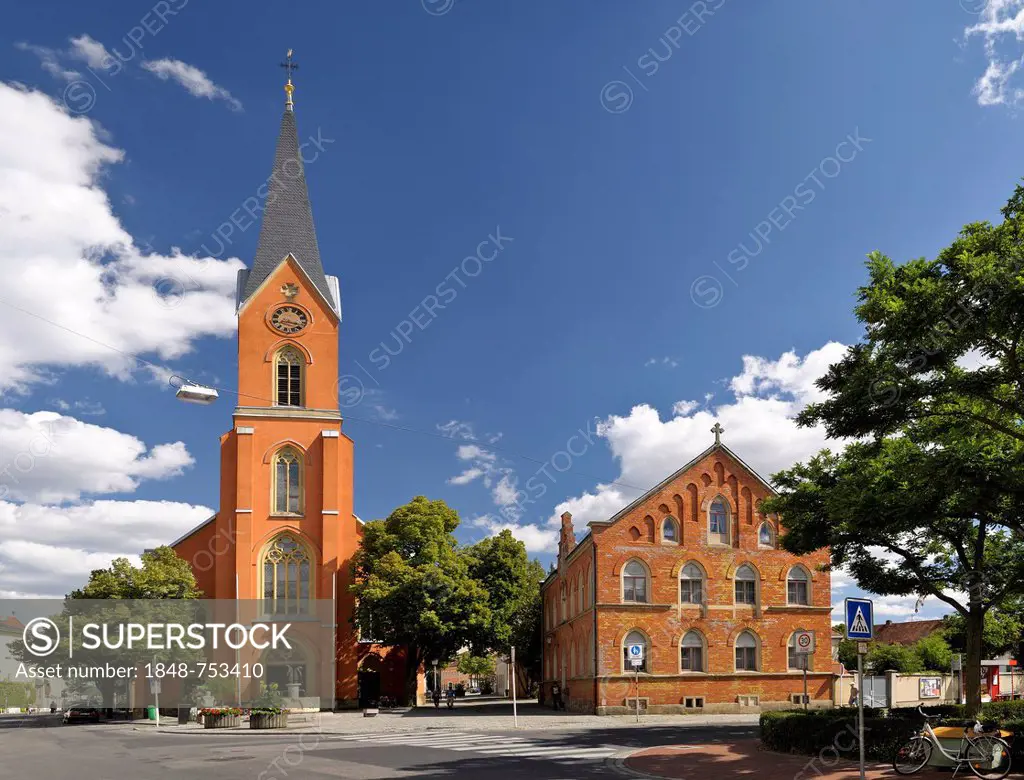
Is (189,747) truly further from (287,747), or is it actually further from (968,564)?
(968,564)

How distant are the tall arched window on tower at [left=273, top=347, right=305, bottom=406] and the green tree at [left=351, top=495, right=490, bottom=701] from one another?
9.12m

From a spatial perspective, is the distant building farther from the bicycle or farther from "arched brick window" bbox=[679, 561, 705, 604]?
the bicycle

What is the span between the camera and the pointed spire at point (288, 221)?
191 ft

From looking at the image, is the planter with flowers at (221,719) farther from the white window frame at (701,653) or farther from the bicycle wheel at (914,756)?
the bicycle wheel at (914,756)

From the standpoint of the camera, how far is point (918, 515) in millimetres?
20078

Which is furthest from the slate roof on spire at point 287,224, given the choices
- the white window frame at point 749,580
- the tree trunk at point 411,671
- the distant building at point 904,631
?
the distant building at point 904,631

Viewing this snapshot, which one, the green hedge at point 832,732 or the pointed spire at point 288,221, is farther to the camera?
the pointed spire at point 288,221

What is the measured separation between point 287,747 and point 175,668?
77.0 feet

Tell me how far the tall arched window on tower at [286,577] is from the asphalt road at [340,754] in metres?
18.6

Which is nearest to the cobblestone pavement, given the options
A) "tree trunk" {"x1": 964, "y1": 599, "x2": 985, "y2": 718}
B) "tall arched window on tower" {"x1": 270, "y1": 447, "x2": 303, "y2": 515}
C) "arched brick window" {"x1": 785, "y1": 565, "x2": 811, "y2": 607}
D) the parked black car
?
"tree trunk" {"x1": 964, "y1": 599, "x2": 985, "y2": 718}

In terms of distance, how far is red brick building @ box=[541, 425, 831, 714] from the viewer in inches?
1650

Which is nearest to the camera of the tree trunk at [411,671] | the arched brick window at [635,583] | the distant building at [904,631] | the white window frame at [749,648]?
the arched brick window at [635,583]

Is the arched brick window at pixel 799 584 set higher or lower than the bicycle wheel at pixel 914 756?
higher

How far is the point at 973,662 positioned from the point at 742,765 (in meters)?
7.20
